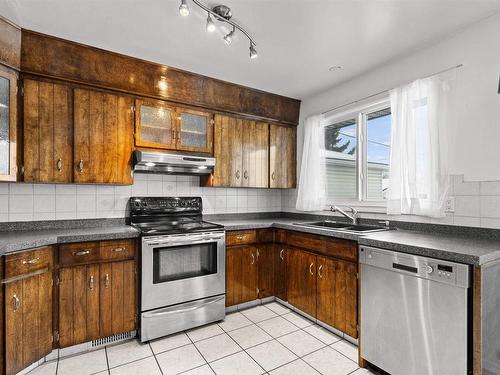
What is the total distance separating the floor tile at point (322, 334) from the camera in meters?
2.38

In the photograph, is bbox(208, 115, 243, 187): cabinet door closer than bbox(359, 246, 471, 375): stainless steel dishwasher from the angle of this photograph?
No

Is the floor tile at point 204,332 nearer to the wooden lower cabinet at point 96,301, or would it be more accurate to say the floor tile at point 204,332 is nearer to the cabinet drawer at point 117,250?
the wooden lower cabinet at point 96,301

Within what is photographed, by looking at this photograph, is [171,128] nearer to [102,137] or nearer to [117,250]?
[102,137]

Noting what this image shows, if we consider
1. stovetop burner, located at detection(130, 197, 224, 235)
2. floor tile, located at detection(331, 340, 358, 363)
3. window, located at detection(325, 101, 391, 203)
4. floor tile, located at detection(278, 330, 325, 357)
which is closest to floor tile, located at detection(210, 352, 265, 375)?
floor tile, located at detection(278, 330, 325, 357)

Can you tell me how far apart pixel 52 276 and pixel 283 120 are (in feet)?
9.70

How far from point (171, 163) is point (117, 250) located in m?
0.94

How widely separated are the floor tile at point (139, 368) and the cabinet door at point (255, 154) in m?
2.00

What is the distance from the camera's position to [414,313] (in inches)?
67.6

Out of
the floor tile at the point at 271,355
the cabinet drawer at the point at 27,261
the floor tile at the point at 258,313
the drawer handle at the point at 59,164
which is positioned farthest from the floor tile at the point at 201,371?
the drawer handle at the point at 59,164

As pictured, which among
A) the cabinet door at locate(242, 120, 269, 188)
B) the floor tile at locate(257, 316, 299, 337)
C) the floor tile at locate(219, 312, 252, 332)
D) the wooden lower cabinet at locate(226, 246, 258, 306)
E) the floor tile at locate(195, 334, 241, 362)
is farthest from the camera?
the cabinet door at locate(242, 120, 269, 188)

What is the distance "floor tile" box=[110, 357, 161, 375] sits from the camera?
76.6 inches

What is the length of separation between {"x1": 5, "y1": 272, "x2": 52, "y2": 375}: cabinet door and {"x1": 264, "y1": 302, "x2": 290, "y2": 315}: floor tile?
6.62 feet

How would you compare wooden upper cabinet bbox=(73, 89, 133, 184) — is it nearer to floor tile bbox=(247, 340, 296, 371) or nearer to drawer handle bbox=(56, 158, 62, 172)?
drawer handle bbox=(56, 158, 62, 172)

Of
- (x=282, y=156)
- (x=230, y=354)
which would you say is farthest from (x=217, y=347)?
(x=282, y=156)
